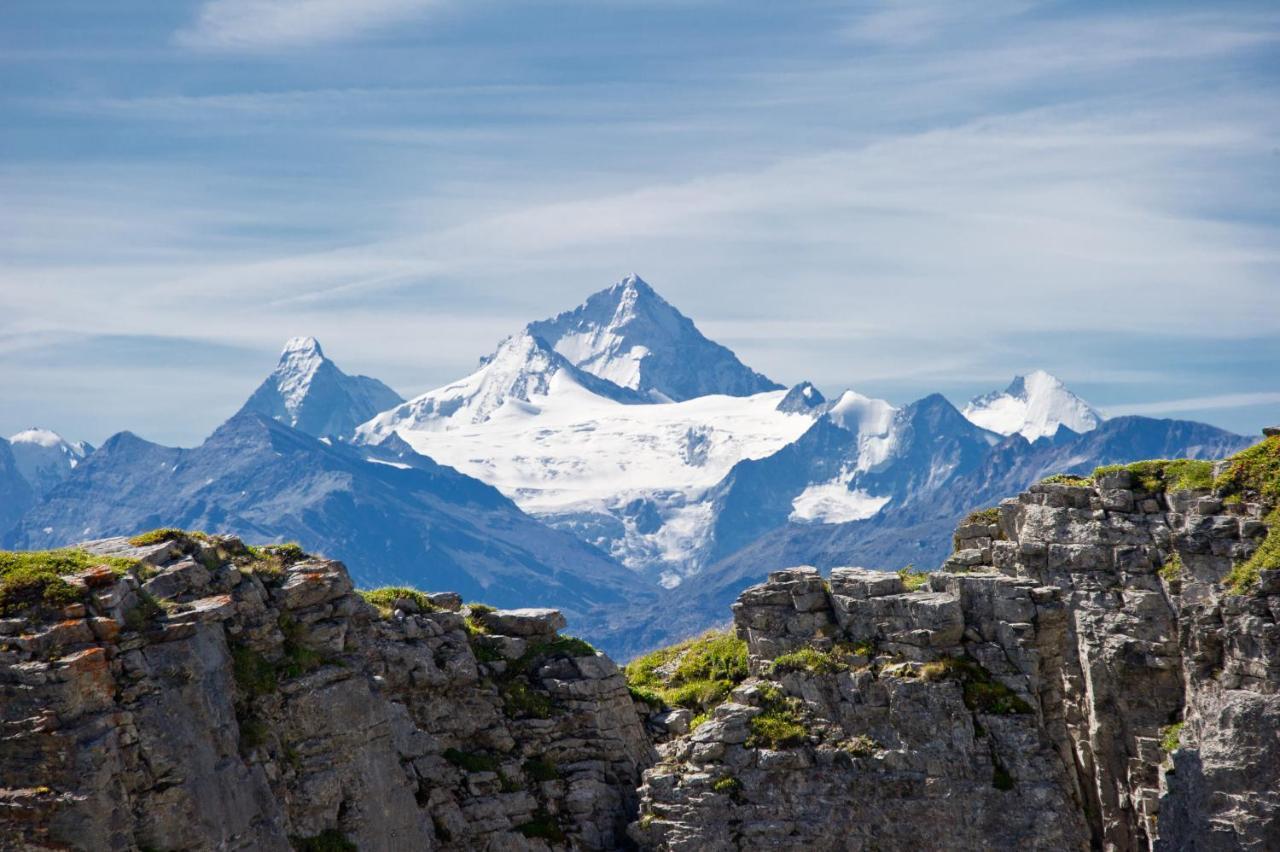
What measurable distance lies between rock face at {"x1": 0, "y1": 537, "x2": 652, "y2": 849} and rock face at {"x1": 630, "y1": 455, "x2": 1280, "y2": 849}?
4.20 m

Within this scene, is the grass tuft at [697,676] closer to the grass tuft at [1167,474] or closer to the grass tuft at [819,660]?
the grass tuft at [819,660]

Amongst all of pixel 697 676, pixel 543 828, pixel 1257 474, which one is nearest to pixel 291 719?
pixel 543 828

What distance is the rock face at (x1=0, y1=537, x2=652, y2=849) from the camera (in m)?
41.3

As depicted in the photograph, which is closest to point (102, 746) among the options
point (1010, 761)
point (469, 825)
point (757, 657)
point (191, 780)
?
point (191, 780)

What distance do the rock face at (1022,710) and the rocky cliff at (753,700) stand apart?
9 centimetres

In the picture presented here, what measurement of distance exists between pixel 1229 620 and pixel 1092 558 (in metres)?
6.49

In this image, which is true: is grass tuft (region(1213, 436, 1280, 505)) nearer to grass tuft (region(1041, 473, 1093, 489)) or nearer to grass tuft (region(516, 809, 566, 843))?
grass tuft (region(1041, 473, 1093, 489))

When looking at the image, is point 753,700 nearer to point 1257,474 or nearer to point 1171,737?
point 1171,737

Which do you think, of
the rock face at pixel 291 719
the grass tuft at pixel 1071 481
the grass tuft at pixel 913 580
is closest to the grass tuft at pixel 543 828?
the rock face at pixel 291 719

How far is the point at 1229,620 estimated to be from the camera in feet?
169

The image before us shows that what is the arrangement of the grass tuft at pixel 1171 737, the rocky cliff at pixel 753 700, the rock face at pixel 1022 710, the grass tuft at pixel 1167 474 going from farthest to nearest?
the grass tuft at pixel 1167 474 → the grass tuft at pixel 1171 737 → the rock face at pixel 1022 710 → the rocky cliff at pixel 753 700

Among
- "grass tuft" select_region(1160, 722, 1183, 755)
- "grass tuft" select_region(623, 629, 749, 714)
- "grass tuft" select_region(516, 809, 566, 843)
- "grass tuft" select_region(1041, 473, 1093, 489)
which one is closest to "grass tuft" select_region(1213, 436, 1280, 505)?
"grass tuft" select_region(1041, 473, 1093, 489)

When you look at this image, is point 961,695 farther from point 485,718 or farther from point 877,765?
point 485,718

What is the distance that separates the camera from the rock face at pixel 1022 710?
5094cm
